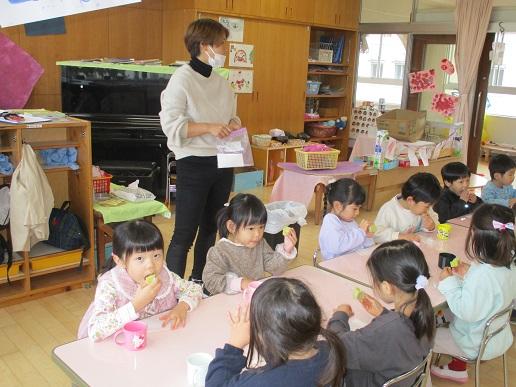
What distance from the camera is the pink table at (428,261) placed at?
2.29 metres

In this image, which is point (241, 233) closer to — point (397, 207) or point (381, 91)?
point (397, 207)

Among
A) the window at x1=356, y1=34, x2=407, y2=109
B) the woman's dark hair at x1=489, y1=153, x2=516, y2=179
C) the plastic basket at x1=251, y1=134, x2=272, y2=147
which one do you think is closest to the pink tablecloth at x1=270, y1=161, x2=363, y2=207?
the woman's dark hair at x1=489, y1=153, x2=516, y2=179

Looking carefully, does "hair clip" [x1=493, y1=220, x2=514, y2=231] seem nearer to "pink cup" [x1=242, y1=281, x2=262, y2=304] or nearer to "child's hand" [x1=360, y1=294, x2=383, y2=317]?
"child's hand" [x1=360, y1=294, x2=383, y2=317]

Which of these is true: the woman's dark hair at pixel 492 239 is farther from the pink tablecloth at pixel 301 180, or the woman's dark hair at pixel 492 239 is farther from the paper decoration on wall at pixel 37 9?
the paper decoration on wall at pixel 37 9

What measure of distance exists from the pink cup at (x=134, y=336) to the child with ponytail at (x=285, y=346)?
A: 34cm

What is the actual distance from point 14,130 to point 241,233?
1.60 metres

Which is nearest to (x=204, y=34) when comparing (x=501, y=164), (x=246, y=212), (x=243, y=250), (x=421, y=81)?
(x=246, y=212)

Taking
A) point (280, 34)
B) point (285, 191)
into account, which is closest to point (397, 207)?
point (285, 191)

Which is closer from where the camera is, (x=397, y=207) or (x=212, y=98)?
(x=212, y=98)

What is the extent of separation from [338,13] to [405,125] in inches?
88.5

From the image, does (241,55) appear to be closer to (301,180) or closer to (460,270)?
(301,180)

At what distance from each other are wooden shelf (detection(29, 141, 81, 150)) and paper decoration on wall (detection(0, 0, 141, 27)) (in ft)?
4.19

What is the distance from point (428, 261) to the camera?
2.58 meters

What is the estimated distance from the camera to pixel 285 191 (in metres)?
5.13
